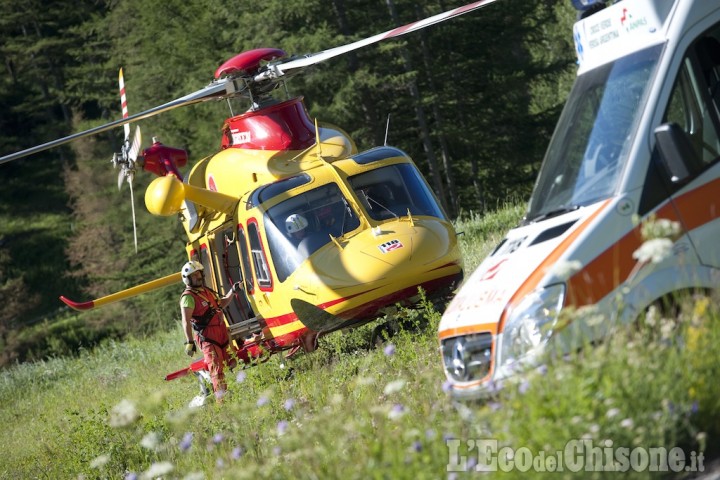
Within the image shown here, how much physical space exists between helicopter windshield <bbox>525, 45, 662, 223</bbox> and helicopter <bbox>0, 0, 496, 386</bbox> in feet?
8.47

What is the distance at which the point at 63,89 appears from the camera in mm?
65125

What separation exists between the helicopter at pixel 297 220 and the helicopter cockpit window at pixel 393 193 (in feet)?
0.05

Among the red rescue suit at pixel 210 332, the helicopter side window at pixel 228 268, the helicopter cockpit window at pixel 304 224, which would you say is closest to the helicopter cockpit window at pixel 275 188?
the helicopter cockpit window at pixel 304 224

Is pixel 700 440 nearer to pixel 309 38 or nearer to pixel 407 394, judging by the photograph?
pixel 407 394

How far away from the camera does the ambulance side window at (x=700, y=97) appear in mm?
6543

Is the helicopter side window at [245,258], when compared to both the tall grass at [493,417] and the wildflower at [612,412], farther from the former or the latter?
the wildflower at [612,412]

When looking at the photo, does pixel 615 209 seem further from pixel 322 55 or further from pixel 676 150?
pixel 322 55

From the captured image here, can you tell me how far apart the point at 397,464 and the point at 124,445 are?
18.4ft

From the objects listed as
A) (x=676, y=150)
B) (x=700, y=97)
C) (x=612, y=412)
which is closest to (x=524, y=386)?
(x=612, y=412)

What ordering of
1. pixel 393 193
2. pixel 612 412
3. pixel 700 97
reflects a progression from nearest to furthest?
pixel 612 412 → pixel 700 97 → pixel 393 193

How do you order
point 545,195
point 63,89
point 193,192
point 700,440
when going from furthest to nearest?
point 63,89 → point 193,192 → point 545,195 → point 700,440

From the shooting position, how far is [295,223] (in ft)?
38.7

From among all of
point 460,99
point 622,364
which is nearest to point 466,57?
point 460,99

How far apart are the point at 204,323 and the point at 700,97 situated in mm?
7307
